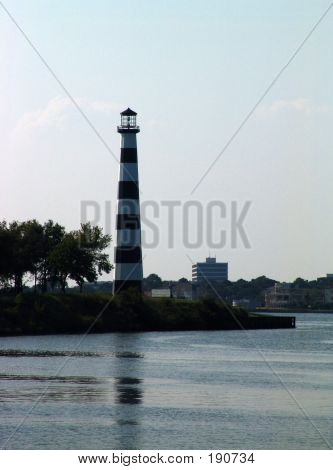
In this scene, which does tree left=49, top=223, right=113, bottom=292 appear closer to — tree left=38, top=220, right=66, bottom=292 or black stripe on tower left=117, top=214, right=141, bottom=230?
tree left=38, top=220, right=66, bottom=292

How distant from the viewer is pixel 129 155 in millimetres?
103750

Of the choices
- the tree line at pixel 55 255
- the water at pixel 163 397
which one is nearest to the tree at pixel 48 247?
the tree line at pixel 55 255

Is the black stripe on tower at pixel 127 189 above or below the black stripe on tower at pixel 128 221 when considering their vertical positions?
above

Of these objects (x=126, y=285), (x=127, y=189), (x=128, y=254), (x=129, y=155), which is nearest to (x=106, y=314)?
(x=126, y=285)

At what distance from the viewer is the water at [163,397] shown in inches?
1565

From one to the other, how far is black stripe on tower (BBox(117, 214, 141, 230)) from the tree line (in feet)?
51.6

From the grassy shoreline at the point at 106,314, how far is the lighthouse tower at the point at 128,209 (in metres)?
4.52

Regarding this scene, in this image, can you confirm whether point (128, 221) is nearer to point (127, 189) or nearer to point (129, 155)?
point (127, 189)

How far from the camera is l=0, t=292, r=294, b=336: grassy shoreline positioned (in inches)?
4028

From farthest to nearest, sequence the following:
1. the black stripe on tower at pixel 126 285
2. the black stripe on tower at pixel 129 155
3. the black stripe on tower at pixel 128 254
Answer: the black stripe on tower at pixel 126 285
the black stripe on tower at pixel 128 254
the black stripe on tower at pixel 129 155

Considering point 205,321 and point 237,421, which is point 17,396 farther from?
point 205,321

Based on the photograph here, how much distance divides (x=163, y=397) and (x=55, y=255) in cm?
7343
